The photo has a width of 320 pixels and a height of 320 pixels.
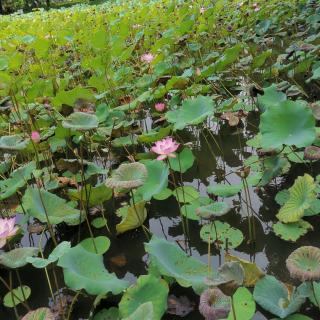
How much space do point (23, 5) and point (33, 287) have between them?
20.5 metres

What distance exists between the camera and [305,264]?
951 mm

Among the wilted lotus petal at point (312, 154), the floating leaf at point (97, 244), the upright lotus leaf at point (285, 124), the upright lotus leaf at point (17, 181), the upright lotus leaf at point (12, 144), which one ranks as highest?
the upright lotus leaf at point (12, 144)

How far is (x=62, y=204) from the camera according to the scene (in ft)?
4.74

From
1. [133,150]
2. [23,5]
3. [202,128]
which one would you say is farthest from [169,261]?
[23,5]

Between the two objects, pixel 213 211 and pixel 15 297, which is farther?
pixel 15 297

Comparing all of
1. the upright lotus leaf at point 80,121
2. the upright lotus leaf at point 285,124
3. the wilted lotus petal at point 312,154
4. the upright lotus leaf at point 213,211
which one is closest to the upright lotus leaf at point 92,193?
the upright lotus leaf at point 80,121

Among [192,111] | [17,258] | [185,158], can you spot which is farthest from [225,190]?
[17,258]

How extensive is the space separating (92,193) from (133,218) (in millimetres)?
183

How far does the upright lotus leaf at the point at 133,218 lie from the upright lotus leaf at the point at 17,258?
38 centimetres

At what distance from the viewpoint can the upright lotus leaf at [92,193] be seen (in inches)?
61.2

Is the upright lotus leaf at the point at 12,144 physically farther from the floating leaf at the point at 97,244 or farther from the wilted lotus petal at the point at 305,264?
the wilted lotus petal at the point at 305,264

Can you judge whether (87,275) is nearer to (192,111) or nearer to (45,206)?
(45,206)

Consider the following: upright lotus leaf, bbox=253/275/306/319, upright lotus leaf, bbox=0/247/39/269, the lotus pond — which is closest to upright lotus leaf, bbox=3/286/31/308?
the lotus pond

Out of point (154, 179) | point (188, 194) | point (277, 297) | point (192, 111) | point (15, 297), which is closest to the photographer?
point (277, 297)
